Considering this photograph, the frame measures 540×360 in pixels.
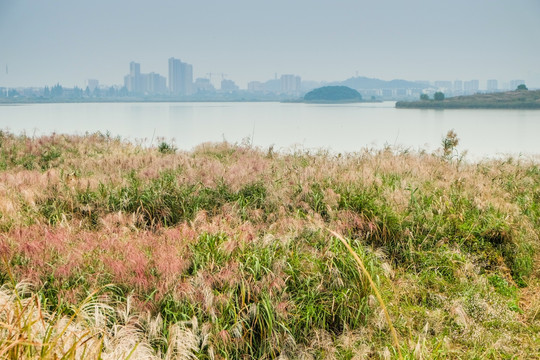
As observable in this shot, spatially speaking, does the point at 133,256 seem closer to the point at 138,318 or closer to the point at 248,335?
the point at 138,318

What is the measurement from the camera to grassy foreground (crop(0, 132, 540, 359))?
3.95 metres

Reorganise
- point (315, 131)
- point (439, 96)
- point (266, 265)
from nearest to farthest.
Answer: point (266, 265)
point (315, 131)
point (439, 96)

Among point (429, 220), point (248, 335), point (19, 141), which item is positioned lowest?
point (248, 335)

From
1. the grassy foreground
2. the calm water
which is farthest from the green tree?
the grassy foreground

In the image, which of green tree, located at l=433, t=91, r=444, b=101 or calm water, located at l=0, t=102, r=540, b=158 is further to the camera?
green tree, located at l=433, t=91, r=444, b=101

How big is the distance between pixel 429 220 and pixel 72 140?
12.3 meters

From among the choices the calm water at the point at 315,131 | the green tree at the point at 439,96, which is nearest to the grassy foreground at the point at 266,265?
the calm water at the point at 315,131

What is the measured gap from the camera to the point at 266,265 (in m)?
4.90

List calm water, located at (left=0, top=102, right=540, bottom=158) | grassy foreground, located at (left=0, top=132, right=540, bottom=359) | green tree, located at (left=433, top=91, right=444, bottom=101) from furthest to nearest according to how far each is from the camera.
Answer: green tree, located at (left=433, top=91, right=444, bottom=101) → calm water, located at (left=0, top=102, right=540, bottom=158) → grassy foreground, located at (left=0, top=132, right=540, bottom=359)

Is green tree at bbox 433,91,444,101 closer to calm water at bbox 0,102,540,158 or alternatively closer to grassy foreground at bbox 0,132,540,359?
calm water at bbox 0,102,540,158

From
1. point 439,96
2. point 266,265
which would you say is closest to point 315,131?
point 266,265

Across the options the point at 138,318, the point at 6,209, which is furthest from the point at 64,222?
the point at 138,318

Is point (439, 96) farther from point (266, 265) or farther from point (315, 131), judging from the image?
point (266, 265)

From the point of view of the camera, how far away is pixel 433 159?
11.5 metres
